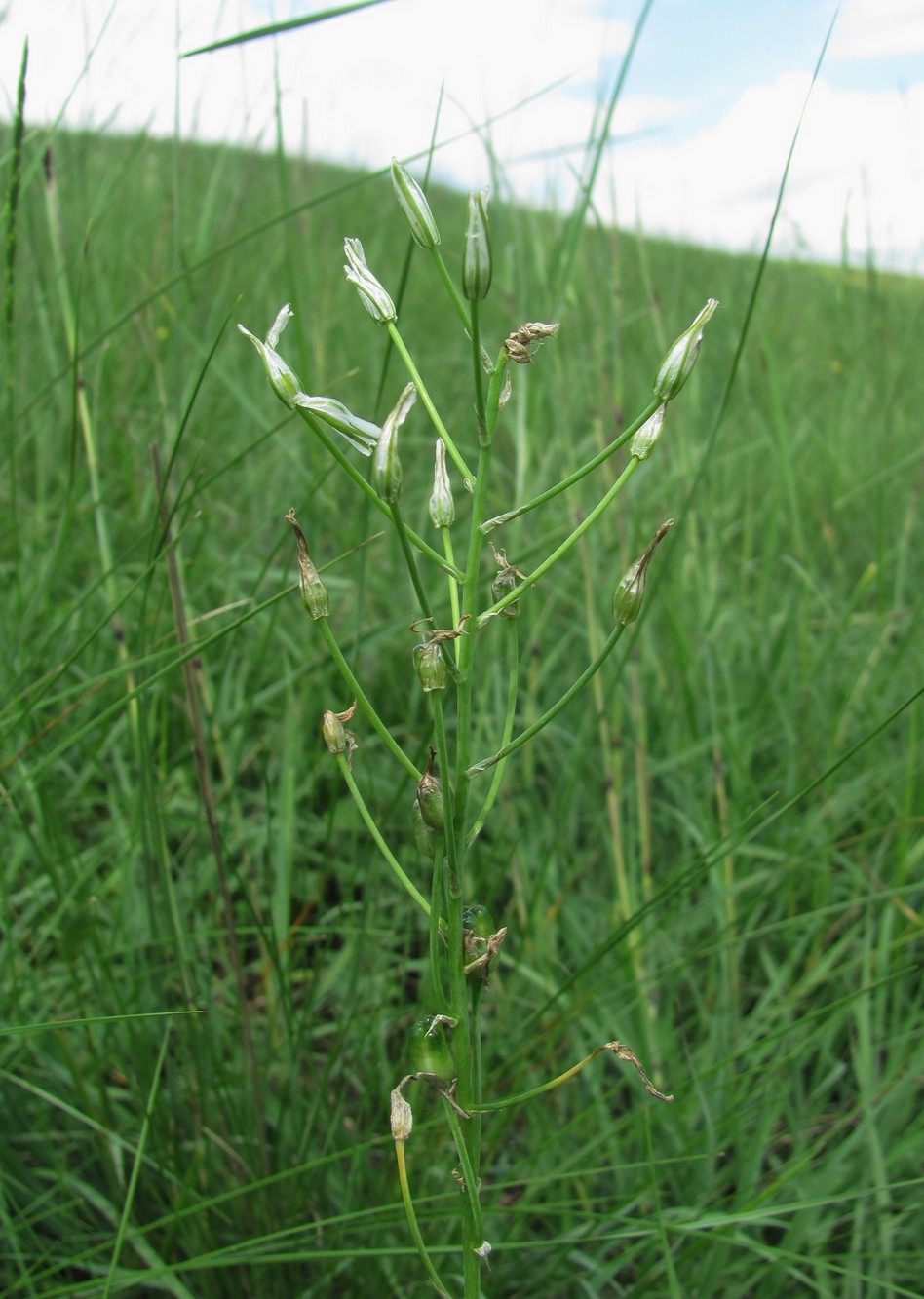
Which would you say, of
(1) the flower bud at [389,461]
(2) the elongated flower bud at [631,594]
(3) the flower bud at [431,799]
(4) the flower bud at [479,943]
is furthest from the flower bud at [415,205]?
(4) the flower bud at [479,943]

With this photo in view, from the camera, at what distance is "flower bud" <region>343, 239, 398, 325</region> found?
2.30ft

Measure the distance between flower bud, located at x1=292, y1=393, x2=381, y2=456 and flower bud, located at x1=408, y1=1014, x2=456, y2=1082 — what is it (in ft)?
1.32

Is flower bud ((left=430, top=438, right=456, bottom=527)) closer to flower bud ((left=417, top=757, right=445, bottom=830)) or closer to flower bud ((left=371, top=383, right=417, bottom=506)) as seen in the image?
flower bud ((left=371, top=383, right=417, bottom=506))

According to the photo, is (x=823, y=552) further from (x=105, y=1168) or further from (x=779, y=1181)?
(x=105, y=1168)

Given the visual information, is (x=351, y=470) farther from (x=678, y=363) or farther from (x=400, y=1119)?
(x=400, y=1119)

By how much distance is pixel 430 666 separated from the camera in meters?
0.68

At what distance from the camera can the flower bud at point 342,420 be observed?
657 millimetres

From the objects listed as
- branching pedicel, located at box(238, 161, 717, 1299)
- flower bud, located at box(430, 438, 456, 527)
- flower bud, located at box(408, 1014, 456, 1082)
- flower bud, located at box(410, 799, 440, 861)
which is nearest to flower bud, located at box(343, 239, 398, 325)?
branching pedicel, located at box(238, 161, 717, 1299)

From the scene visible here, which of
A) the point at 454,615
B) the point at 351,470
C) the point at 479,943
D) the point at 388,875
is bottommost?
the point at 388,875

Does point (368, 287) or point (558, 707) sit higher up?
point (368, 287)

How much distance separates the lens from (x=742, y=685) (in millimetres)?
2064

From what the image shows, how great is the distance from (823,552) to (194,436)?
1740mm

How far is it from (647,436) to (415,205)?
0.75 feet

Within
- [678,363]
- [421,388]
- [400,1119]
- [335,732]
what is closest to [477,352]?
[421,388]
